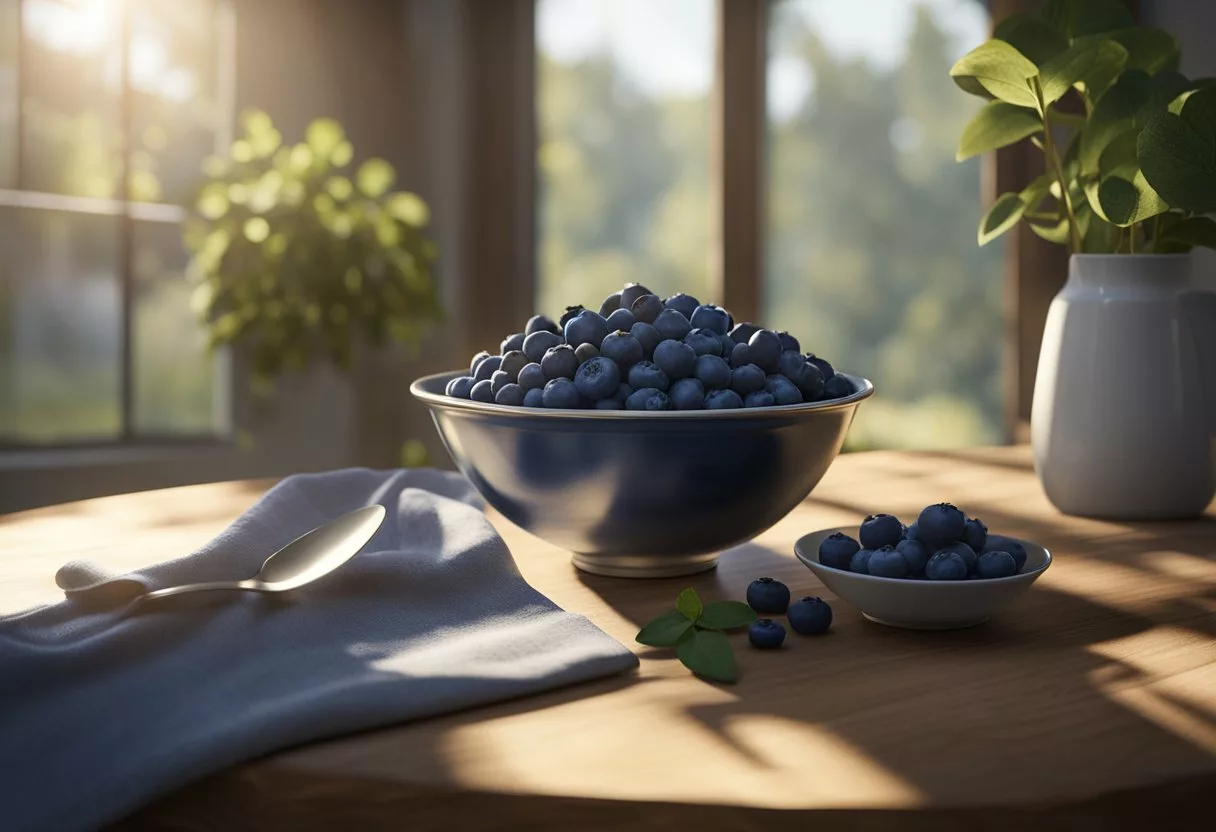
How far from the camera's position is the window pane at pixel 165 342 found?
3.69m

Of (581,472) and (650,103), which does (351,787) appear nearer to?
(581,472)

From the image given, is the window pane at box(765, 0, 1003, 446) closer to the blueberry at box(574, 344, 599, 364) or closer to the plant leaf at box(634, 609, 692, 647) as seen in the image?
the blueberry at box(574, 344, 599, 364)

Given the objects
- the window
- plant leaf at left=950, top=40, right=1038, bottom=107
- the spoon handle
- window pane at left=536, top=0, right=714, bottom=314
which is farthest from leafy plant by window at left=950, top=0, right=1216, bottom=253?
the window

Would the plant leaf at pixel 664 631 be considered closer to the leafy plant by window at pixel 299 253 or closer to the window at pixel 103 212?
the leafy plant by window at pixel 299 253

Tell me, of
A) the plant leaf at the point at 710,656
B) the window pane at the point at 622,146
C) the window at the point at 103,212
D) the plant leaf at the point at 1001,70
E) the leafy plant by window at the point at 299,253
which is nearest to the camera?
the plant leaf at the point at 710,656

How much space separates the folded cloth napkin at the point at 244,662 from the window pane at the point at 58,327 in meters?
3.01

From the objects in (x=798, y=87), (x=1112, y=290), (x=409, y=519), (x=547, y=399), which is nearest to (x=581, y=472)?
(x=547, y=399)

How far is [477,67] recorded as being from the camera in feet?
13.7

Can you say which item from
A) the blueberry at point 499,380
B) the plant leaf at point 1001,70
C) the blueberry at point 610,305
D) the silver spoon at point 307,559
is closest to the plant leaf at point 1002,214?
the plant leaf at point 1001,70

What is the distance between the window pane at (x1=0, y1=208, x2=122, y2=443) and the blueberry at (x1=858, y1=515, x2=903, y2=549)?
3281 millimetres

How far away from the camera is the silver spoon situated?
2.16 ft

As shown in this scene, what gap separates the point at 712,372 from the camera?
77 cm

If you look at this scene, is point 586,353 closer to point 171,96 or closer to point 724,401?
point 724,401

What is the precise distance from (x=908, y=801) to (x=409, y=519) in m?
0.49
